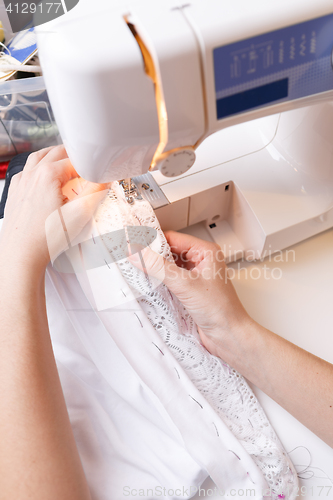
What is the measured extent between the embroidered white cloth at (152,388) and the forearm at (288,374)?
0.05 metres

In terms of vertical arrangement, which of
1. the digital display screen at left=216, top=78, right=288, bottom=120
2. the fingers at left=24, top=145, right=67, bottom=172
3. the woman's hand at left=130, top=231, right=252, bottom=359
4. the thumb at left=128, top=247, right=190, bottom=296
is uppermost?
the digital display screen at left=216, top=78, right=288, bottom=120

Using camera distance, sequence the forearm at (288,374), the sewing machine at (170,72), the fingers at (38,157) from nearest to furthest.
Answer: the sewing machine at (170,72) → the forearm at (288,374) → the fingers at (38,157)

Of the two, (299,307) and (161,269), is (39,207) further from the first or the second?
(299,307)

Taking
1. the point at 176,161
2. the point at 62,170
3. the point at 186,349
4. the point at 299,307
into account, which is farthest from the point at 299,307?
the point at 62,170

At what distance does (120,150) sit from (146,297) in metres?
0.33

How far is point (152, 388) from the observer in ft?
2.43

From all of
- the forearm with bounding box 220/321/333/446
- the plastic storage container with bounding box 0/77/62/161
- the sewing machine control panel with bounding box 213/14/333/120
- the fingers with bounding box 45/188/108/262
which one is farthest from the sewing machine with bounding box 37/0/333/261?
the plastic storage container with bounding box 0/77/62/161

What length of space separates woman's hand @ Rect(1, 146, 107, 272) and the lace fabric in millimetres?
46

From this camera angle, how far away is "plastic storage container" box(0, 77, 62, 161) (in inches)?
43.5

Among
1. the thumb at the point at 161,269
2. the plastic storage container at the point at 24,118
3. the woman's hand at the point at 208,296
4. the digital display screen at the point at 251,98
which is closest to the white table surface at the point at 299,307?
the woman's hand at the point at 208,296

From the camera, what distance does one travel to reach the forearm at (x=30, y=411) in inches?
21.7

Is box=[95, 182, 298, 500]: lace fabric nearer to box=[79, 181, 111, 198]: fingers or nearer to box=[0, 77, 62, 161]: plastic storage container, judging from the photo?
box=[79, 181, 111, 198]: fingers

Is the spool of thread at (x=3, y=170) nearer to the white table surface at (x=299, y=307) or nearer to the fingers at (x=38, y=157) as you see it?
the fingers at (x=38, y=157)

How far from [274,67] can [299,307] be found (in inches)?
23.5
